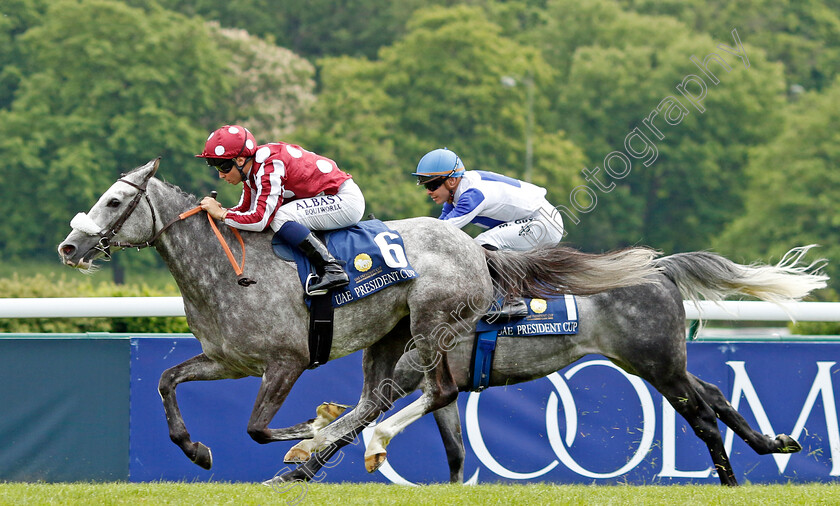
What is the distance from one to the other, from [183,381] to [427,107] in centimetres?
3437

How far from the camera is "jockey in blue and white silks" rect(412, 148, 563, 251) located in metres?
6.66

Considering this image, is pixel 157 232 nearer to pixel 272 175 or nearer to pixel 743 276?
pixel 272 175

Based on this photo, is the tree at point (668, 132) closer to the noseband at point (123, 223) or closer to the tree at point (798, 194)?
the tree at point (798, 194)

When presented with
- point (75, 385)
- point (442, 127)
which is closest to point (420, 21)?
point (442, 127)

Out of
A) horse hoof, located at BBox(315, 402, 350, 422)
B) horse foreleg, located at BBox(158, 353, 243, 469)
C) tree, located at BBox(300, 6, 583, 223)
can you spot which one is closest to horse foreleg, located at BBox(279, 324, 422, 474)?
horse hoof, located at BBox(315, 402, 350, 422)

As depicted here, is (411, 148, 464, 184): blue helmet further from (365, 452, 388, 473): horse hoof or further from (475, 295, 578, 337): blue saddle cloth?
(365, 452, 388, 473): horse hoof

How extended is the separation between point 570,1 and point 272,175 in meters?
45.8

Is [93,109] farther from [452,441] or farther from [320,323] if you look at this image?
[320,323]

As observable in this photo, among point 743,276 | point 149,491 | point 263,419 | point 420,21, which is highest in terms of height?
point 743,276

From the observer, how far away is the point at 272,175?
17.7 feet

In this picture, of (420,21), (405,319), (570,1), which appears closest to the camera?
(405,319)

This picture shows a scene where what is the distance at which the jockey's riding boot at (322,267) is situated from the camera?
5.32 metres

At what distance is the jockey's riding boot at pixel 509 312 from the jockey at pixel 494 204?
465 mm

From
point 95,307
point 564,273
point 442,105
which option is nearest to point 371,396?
point 564,273
